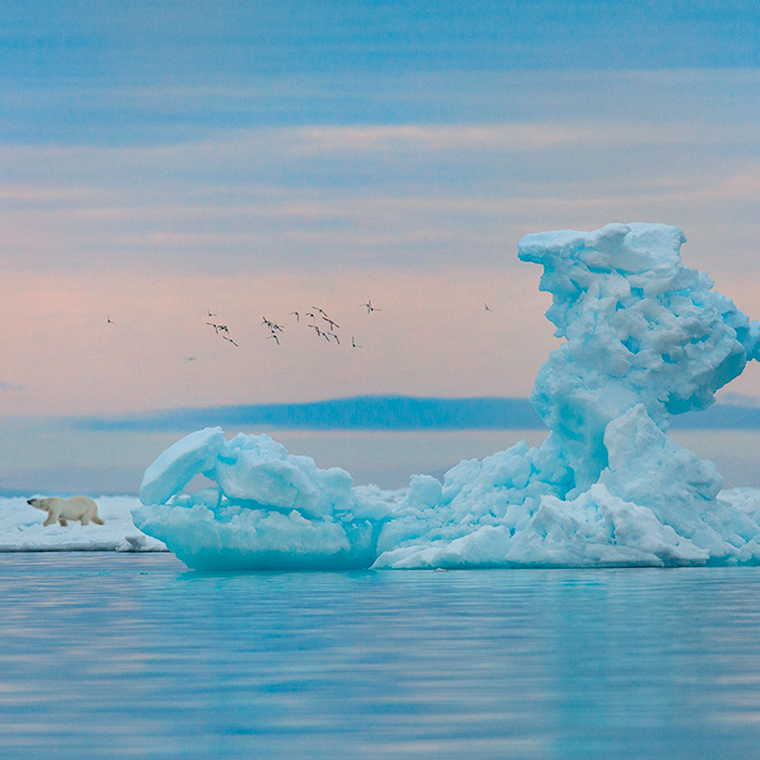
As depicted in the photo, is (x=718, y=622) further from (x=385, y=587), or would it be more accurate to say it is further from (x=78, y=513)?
(x=78, y=513)

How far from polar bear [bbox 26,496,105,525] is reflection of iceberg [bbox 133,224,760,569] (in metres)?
13.7

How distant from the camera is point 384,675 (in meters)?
7.62

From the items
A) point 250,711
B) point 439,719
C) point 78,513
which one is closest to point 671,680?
point 439,719

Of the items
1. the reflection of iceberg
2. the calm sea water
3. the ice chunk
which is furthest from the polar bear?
the calm sea water

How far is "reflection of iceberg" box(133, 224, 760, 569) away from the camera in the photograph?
2000 centimetres

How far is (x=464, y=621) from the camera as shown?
11039 millimetres

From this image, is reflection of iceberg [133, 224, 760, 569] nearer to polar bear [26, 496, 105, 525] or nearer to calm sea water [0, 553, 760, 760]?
calm sea water [0, 553, 760, 760]

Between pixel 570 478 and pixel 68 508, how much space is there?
54.8 feet

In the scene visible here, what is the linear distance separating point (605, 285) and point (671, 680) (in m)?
15.1

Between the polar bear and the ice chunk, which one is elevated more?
the ice chunk

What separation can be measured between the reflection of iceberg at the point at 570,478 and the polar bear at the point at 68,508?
13.7 metres

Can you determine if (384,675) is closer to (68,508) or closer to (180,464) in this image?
(180,464)

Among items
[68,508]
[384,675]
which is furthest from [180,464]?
[68,508]

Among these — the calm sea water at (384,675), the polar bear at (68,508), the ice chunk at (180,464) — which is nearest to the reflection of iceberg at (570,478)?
the ice chunk at (180,464)
